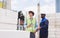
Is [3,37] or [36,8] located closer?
[3,37]

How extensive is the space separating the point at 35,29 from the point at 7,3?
132cm

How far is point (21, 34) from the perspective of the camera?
136 cm

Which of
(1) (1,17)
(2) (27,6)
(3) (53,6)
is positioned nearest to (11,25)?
(1) (1,17)

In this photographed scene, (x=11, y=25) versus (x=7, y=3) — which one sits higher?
(x=7, y=3)

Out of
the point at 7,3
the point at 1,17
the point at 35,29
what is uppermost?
the point at 7,3

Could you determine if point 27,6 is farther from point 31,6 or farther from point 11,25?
point 11,25

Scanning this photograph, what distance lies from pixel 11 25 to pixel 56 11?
3626 millimetres

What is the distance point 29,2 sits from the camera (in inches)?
169

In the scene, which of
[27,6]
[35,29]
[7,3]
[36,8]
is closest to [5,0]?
[7,3]

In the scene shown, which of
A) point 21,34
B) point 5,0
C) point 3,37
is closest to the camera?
point 3,37

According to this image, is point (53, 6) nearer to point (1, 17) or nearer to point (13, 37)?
point (1, 17)

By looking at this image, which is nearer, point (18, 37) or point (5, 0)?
point (18, 37)

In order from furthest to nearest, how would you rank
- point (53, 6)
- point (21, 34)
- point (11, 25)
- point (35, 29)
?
1. point (53, 6)
2. point (35, 29)
3. point (11, 25)
4. point (21, 34)

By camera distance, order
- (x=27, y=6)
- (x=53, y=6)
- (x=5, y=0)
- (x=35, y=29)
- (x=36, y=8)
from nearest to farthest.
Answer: (x=5, y=0)
(x=35, y=29)
(x=27, y=6)
(x=36, y=8)
(x=53, y=6)
